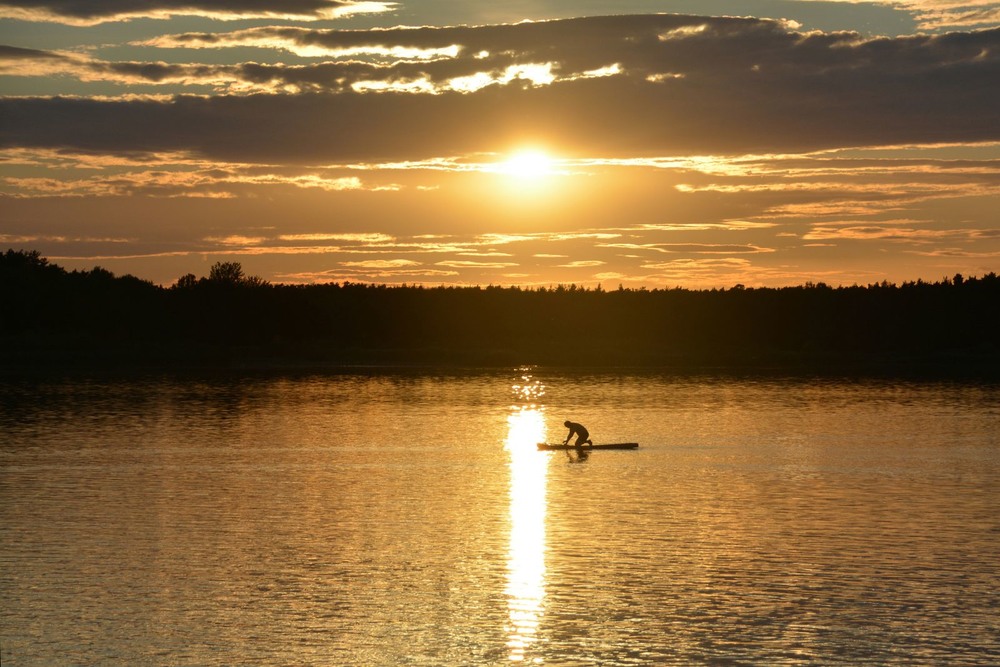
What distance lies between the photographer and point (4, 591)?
2642 centimetres

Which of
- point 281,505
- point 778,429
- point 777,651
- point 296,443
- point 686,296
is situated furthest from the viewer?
point 686,296

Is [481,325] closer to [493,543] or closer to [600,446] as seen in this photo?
[600,446]

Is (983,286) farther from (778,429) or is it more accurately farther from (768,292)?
(778,429)

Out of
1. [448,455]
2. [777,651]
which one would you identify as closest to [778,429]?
[448,455]

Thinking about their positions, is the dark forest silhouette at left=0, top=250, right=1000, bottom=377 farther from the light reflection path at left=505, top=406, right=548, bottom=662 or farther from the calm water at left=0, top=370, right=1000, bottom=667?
the light reflection path at left=505, top=406, right=548, bottom=662

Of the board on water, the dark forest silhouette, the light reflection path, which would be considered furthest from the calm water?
the dark forest silhouette

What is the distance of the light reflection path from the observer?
936 inches

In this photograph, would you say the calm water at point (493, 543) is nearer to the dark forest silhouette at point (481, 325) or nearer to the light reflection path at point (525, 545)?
the light reflection path at point (525, 545)

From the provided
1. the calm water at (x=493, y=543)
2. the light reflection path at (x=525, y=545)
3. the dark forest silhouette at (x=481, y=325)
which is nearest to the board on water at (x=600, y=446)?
the light reflection path at (x=525, y=545)

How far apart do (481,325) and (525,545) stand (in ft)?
390

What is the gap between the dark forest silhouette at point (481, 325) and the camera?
13688 cm

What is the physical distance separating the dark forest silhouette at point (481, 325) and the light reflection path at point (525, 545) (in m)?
80.9

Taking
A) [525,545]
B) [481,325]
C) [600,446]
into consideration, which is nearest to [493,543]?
[525,545]

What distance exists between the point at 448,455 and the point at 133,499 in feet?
54.1
